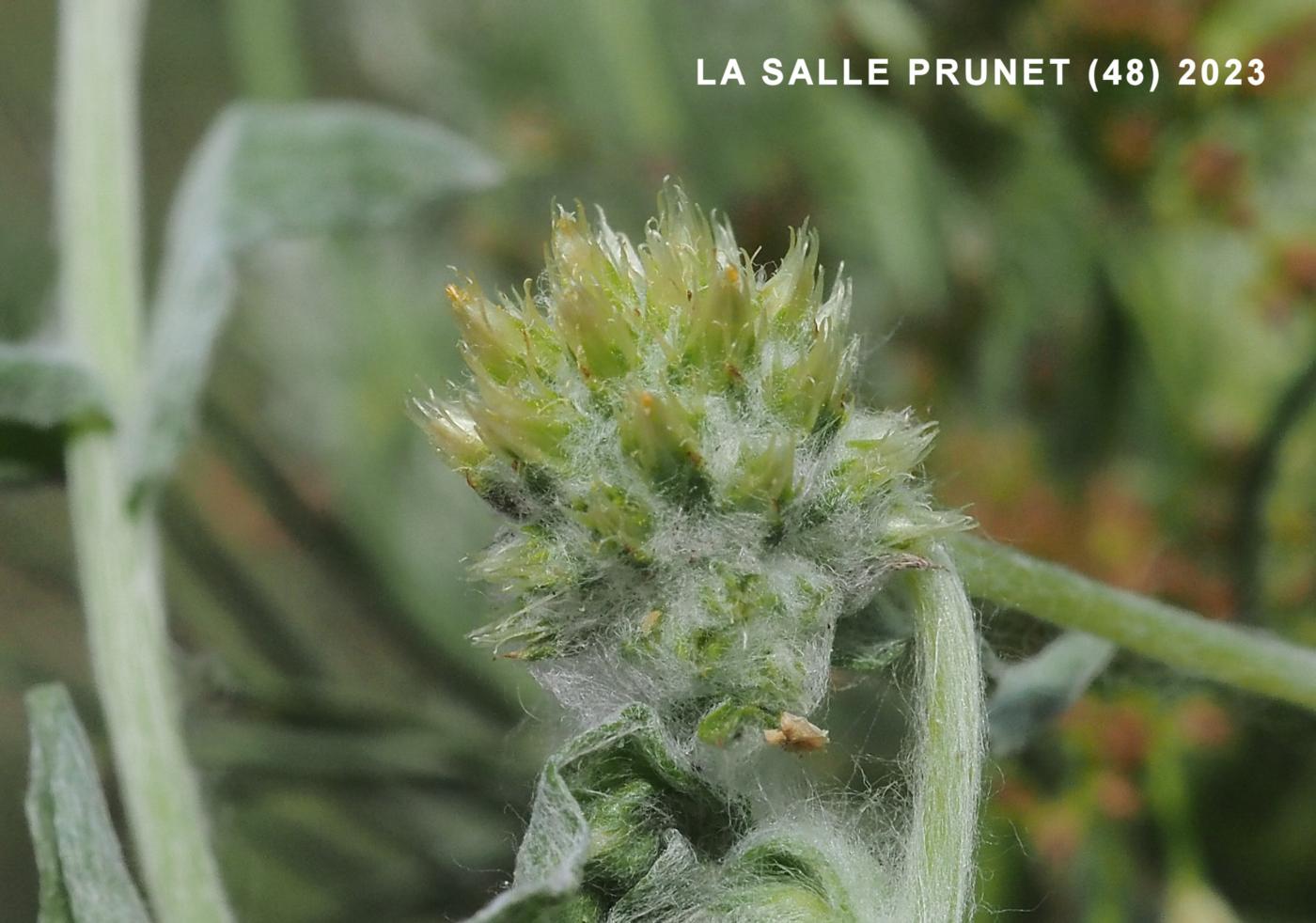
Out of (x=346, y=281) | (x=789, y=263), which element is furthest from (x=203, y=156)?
(x=789, y=263)

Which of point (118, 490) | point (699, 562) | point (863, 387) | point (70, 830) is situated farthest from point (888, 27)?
point (70, 830)

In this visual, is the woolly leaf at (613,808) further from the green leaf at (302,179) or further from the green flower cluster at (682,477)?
the green leaf at (302,179)

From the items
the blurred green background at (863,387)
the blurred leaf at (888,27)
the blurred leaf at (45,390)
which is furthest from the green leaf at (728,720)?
the blurred leaf at (888,27)

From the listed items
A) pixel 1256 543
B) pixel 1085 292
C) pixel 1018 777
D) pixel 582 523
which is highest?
pixel 582 523

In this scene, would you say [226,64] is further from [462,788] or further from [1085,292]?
[1085,292]

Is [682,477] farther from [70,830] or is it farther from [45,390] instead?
[45,390]

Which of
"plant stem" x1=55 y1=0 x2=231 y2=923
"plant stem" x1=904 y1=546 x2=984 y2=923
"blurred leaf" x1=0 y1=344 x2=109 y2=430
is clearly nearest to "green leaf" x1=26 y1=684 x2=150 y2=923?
"plant stem" x1=55 y1=0 x2=231 y2=923

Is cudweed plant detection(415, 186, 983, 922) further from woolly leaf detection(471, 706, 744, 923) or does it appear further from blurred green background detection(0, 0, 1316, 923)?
blurred green background detection(0, 0, 1316, 923)
